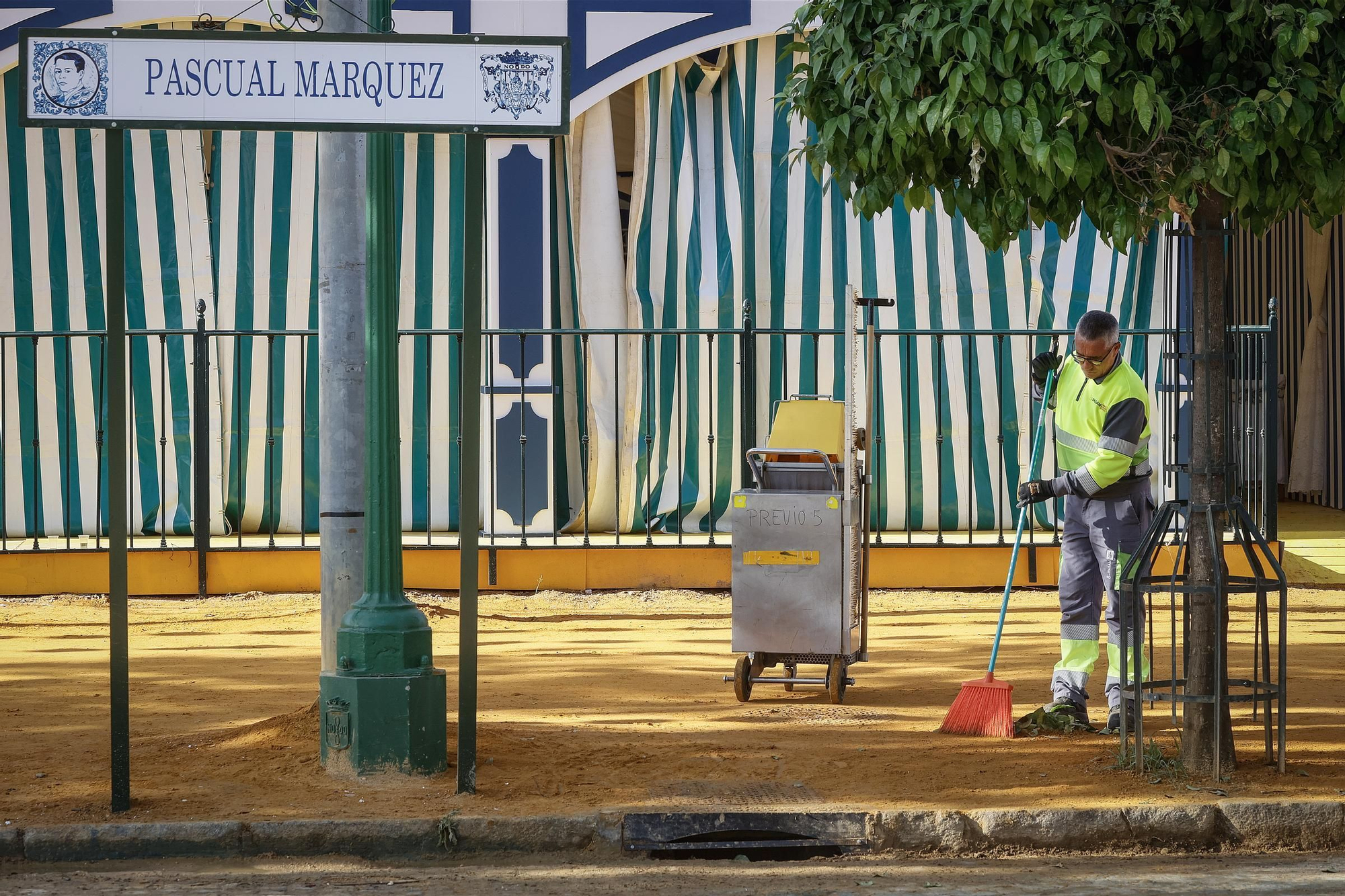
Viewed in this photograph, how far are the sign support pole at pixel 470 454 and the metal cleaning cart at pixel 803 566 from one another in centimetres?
207

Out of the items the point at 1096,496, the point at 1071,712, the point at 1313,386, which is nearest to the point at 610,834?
the point at 1071,712

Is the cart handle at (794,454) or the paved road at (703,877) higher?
the cart handle at (794,454)

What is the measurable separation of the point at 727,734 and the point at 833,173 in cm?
257

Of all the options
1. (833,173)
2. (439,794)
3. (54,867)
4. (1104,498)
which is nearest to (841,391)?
(1104,498)

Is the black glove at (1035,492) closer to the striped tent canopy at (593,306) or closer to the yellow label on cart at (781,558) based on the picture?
the yellow label on cart at (781,558)

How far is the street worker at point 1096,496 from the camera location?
654 cm

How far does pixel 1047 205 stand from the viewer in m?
5.34

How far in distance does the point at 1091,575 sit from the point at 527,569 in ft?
17.1

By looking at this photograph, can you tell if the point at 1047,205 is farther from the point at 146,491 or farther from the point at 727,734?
the point at 146,491

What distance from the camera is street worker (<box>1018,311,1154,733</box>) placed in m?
6.54

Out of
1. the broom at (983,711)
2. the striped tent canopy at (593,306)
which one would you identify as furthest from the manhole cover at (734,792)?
the striped tent canopy at (593,306)

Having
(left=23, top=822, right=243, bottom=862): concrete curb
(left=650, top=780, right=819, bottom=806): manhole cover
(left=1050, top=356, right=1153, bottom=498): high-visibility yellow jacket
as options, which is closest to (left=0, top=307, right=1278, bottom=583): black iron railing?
(left=1050, top=356, right=1153, bottom=498): high-visibility yellow jacket

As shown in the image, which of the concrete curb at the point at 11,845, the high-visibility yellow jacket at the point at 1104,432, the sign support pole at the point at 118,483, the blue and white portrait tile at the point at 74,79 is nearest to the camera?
the concrete curb at the point at 11,845

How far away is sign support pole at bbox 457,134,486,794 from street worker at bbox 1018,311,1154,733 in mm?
2763
